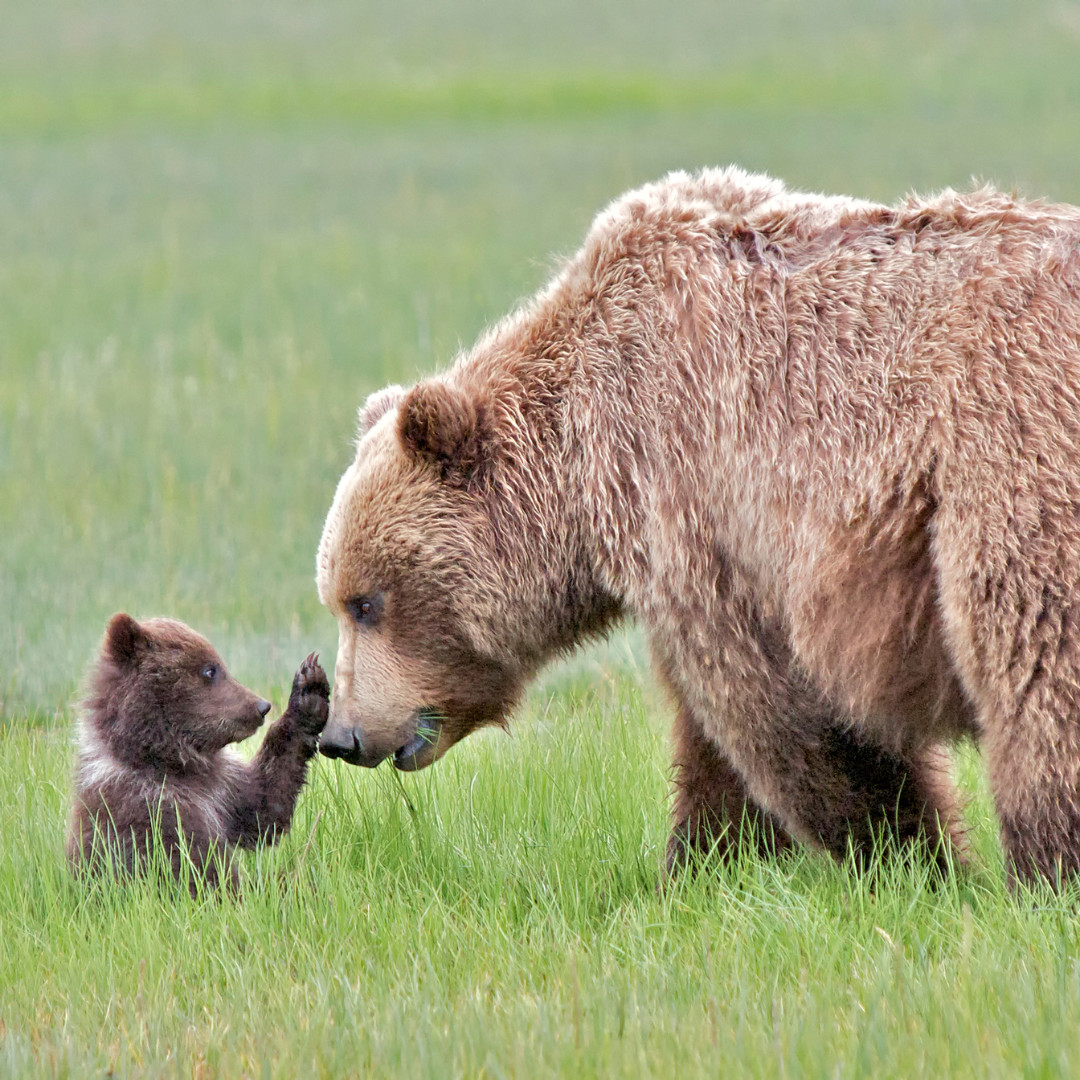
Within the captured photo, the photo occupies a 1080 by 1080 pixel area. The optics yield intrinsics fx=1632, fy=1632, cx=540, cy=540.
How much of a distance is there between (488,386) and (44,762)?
2.51m

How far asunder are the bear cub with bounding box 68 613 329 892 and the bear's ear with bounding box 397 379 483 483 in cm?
81

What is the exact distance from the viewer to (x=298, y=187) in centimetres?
2284

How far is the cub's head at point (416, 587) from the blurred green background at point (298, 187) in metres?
1.04

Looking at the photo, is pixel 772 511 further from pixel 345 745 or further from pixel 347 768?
pixel 347 768

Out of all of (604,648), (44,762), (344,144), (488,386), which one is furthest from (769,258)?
(344,144)

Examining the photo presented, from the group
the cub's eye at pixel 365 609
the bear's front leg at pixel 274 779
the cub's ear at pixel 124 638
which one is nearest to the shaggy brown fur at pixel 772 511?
the cub's eye at pixel 365 609

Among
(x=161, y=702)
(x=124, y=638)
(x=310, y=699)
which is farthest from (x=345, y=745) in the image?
(x=124, y=638)

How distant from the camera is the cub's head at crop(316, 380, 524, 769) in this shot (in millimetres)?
4879

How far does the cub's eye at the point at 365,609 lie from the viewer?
4.96 meters

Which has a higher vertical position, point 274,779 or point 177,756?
point 177,756

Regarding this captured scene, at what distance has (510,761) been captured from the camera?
5945mm

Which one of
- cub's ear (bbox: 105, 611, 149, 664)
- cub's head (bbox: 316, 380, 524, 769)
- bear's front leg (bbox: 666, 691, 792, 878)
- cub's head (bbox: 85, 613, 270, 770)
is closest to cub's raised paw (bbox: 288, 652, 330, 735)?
cub's head (bbox: 85, 613, 270, 770)

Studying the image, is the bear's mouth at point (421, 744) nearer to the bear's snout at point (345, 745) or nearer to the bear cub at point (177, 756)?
the bear's snout at point (345, 745)

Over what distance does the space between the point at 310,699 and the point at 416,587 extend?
0.67 metres
